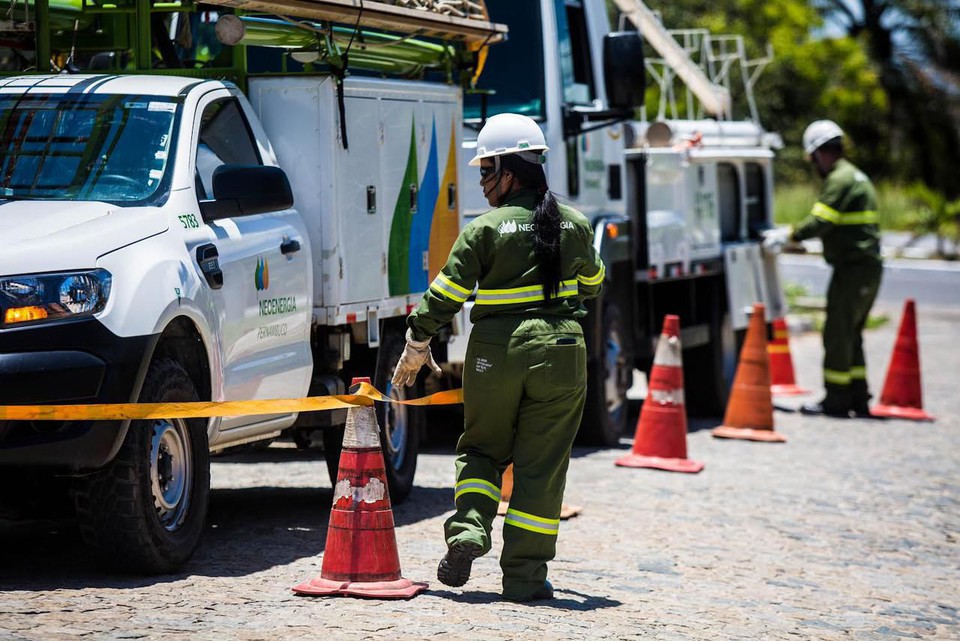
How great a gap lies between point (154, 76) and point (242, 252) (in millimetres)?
933

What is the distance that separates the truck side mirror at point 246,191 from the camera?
6914 millimetres

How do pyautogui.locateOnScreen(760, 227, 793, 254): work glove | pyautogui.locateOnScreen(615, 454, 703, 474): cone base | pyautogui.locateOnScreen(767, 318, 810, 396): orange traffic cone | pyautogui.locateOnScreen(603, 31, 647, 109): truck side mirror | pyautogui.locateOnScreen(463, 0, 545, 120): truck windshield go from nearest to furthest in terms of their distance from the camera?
pyautogui.locateOnScreen(615, 454, 703, 474): cone base → pyautogui.locateOnScreen(603, 31, 647, 109): truck side mirror → pyautogui.locateOnScreen(463, 0, 545, 120): truck windshield → pyautogui.locateOnScreen(760, 227, 793, 254): work glove → pyautogui.locateOnScreen(767, 318, 810, 396): orange traffic cone

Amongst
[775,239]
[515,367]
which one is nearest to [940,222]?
[775,239]

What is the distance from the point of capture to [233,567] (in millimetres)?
6754

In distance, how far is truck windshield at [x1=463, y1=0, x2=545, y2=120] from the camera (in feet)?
35.2

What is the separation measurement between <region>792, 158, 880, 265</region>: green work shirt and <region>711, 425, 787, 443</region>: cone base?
2.34 meters

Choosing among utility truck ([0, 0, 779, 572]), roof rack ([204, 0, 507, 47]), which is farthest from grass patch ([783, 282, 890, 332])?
roof rack ([204, 0, 507, 47])

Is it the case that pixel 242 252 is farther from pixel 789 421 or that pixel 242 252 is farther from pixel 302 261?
pixel 789 421

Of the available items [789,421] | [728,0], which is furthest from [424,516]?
[728,0]

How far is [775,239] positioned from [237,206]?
838cm

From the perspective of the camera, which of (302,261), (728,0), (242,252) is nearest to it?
(242,252)

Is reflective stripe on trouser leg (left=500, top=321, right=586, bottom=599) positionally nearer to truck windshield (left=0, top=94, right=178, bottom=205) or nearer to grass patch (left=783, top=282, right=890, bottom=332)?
truck windshield (left=0, top=94, right=178, bottom=205)

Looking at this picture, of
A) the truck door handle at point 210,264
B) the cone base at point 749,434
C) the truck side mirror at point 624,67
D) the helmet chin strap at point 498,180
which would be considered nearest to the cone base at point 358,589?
the truck door handle at point 210,264

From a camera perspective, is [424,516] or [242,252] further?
[424,516]
